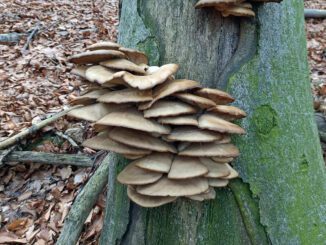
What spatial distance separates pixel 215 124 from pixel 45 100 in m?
3.53

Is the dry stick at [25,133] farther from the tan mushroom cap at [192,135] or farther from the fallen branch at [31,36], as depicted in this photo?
the fallen branch at [31,36]

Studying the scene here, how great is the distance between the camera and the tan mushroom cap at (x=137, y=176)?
1410mm

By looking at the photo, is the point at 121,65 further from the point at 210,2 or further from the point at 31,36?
the point at 31,36

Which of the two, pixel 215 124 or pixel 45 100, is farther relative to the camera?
pixel 45 100

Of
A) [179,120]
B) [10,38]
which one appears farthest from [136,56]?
[10,38]

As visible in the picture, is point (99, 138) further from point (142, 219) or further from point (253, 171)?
point (253, 171)

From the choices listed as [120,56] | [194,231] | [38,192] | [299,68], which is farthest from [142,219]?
[38,192]

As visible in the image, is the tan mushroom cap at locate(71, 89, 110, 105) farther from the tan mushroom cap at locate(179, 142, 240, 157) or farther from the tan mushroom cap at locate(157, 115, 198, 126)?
the tan mushroom cap at locate(179, 142, 240, 157)

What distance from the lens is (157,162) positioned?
1391 millimetres

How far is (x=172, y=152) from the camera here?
4.62ft

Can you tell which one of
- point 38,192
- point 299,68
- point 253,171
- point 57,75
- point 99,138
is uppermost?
point 299,68

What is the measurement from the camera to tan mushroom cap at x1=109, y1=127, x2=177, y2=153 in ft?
4.40

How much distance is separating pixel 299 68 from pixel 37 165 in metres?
2.61

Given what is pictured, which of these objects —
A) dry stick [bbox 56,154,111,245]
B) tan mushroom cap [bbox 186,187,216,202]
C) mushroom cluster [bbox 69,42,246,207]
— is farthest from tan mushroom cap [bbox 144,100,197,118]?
dry stick [bbox 56,154,111,245]
